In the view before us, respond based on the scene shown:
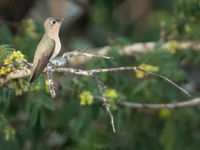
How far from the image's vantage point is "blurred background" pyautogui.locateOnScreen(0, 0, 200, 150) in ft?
18.4

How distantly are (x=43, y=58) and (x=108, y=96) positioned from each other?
2.97 ft

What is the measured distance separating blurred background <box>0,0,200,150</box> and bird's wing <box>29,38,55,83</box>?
19cm

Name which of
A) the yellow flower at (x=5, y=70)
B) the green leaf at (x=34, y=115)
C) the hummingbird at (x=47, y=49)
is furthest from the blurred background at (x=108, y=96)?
the hummingbird at (x=47, y=49)

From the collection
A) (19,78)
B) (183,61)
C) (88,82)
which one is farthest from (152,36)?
(19,78)

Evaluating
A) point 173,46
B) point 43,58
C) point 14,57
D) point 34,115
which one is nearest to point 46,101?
point 34,115

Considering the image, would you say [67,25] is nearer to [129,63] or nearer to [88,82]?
[129,63]

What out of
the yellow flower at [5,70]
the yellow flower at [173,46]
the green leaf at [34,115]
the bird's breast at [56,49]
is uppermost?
the yellow flower at [173,46]

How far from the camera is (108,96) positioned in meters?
5.23

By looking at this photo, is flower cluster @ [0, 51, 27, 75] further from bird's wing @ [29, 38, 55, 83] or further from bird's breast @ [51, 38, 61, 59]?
bird's breast @ [51, 38, 61, 59]

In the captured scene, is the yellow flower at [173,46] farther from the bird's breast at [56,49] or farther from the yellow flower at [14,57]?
the yellow flower at [14,57]

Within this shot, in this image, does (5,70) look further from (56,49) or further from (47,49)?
(56,49)

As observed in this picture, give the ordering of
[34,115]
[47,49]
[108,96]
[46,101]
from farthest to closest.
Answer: [34,115]
[46,101]
[108,96]
[47,49]

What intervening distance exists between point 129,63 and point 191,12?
129cm

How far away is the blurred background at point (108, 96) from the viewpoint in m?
5.60
